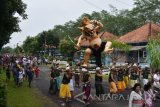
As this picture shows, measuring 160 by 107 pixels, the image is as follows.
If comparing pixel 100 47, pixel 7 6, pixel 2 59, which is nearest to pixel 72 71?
pixel 100 47

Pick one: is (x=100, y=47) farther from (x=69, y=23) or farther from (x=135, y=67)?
(x=69, y=23)

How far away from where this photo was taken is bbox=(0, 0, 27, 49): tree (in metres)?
21.5

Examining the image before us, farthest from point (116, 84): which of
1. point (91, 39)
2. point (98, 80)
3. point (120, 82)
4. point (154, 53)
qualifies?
point (154, 53)

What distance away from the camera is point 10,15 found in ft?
79.3

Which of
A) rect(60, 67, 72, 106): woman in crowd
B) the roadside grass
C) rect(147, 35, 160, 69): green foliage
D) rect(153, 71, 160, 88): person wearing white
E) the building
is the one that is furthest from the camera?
the building

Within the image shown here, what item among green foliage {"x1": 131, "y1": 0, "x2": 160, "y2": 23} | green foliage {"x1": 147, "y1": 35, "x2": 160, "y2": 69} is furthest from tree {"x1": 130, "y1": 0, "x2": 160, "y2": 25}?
green foliage {"x1": 147, "y1": 35, "x2": 160, "y2": 69}

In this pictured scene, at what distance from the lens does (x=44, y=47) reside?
8162 centimetres

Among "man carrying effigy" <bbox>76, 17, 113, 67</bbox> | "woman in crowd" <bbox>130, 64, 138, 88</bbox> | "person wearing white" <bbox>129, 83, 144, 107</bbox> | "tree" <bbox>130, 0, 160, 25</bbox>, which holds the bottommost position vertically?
"person wearing white" <bbox>129, 83, 144, 107</bbox>

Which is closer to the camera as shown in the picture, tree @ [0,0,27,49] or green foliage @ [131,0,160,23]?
tree @ [0,0,27,49]

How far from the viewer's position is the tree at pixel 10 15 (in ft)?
70.7

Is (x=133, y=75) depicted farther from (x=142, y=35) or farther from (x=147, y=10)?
(x=147, y=10)

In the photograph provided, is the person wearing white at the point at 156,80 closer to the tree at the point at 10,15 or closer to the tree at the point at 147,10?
the tree at the point at 10,15

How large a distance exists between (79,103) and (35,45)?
229 feet

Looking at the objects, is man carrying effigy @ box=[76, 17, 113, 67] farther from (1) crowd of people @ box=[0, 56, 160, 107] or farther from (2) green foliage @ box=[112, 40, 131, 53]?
(2) green foliage @ box=[112, 40, 131, 53]
